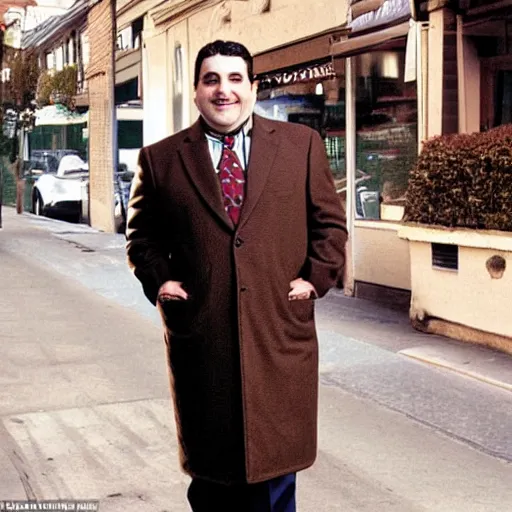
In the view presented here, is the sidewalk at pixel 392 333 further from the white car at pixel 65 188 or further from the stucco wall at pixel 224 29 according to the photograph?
the white car at pixel 65 188

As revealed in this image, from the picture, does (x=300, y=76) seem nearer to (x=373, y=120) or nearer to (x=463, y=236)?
(x=373, y=120)

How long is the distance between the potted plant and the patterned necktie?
4.53 m

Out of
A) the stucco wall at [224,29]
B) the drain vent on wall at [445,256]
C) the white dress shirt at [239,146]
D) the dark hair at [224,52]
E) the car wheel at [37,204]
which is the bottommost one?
the drain vent on wall at [445,256]

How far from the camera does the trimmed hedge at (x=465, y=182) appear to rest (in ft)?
25.3

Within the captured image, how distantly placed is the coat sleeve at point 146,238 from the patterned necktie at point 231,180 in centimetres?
26

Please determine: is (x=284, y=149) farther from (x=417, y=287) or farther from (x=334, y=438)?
(x=417, y=287)

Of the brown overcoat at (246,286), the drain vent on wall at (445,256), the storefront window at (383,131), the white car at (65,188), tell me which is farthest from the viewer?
Result: the white car at (65,188)

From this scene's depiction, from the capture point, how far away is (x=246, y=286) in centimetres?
336

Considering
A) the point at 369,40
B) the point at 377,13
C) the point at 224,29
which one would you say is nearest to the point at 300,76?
the point at 377,13

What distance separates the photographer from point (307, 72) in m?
12.3

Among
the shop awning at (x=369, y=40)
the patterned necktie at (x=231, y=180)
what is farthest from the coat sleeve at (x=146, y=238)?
the shop awning at (x=369, y=40)

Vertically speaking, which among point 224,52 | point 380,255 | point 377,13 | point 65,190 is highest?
point 377,13

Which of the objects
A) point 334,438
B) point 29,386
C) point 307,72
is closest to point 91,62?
point 307,72

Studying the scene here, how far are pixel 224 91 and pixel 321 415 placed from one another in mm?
3247
